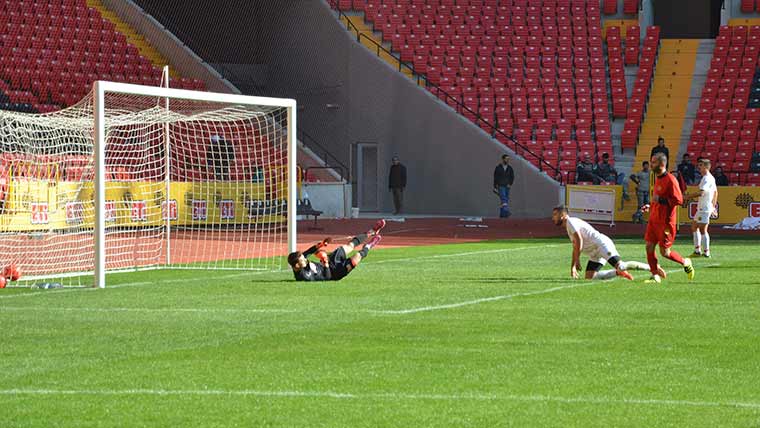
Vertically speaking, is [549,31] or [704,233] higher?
[549,31]

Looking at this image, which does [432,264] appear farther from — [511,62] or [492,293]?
[511,62]

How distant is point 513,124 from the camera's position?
44.7m

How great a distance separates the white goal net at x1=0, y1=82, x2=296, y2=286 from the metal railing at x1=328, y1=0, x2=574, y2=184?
38.5ft

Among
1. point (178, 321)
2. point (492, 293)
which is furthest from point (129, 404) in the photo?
point (492, 293)

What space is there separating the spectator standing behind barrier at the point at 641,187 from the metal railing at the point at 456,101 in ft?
9.29

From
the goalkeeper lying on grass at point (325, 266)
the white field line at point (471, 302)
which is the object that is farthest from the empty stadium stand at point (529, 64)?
the white field line at point (471, 302)

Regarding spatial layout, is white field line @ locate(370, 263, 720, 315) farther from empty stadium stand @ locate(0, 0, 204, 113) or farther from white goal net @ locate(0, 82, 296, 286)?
empty stadium stand @ locate(0, 0, 204, 113)

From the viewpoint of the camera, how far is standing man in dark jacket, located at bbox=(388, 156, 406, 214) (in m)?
44.1

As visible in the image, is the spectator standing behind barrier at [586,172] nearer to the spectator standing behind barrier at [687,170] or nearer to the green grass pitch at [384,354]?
the spectator standing behind barrier at [687,170]

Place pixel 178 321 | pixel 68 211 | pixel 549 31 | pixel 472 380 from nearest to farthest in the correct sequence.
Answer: pixel 472 380, pixel 178 321, pixel 68 211, pixel 549 31

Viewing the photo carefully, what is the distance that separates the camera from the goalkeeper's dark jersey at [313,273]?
1886 centimetres

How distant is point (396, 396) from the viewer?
372 inches

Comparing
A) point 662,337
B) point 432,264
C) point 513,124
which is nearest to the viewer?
point 662,337

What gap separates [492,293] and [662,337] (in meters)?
4.84
